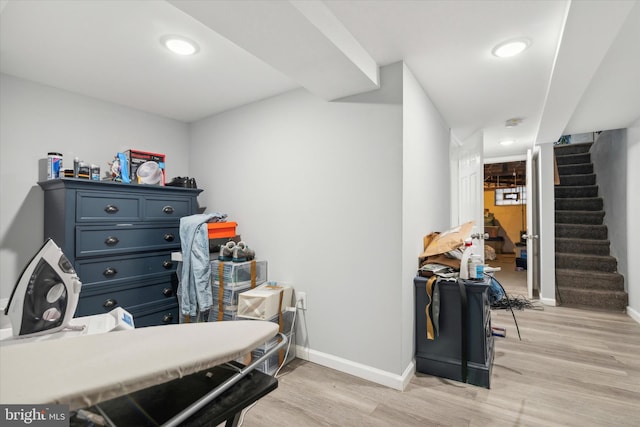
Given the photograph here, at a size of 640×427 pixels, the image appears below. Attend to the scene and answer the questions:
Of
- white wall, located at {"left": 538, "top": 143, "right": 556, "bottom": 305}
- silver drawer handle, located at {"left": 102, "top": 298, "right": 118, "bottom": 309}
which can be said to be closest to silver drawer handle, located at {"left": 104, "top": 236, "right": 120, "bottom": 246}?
silver drawer handle, located at {"left": 102, "top": 298, "right": 118, "bottom": 309}

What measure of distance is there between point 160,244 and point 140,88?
4.60 ft

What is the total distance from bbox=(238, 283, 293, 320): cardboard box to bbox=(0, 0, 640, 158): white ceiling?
1591 mm

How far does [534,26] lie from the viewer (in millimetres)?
1774

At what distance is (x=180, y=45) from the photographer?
1.98 metres

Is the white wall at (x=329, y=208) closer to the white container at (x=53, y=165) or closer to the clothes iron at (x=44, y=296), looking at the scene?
the white container at (x=53, y=165)

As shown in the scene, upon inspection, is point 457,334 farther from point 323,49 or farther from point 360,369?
point 323,49

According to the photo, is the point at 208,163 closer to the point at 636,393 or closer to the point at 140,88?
the point at 140,88

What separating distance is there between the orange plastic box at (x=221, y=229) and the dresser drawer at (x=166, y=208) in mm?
499

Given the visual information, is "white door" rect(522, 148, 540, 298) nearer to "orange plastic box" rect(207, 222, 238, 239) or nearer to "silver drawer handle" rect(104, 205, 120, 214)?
"orange plastic box" rect(207, 222, 238, 239)

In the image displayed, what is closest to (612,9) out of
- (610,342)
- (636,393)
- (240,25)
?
(240,25)

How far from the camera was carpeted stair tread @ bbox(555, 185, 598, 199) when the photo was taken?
501 cm

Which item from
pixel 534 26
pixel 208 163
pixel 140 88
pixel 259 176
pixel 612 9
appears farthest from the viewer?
pixel 208 163

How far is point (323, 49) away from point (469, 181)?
2.75 m

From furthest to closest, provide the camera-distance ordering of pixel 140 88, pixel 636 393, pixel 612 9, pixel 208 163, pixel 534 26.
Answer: pixel 208 163 → pixel 140 88 → pixel 636 393 → pixel 534 26 → pixel 612 9
